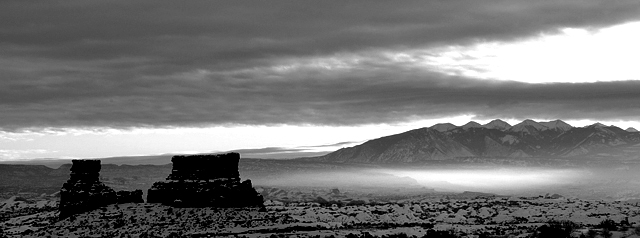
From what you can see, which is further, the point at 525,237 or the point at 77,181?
the point at 77,181

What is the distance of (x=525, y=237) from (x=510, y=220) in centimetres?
3700

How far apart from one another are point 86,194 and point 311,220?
26.5 meters

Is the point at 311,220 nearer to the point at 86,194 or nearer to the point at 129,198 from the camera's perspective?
the point at 129,198

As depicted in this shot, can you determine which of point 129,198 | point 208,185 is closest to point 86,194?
point 129,198

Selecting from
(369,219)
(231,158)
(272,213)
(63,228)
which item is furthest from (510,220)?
(63,228)

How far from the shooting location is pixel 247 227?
229 feet

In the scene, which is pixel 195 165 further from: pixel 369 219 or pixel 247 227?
pixel 369 219

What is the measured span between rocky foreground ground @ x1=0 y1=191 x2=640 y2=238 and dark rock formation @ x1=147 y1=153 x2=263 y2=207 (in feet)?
4.82

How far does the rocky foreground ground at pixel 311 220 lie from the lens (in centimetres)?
6725

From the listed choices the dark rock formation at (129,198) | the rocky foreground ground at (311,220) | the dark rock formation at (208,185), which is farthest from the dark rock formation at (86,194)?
the dark rock formation at (208,185)

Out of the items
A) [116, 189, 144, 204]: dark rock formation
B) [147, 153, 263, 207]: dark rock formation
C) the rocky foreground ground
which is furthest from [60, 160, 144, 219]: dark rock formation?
[147, 153, 263, 207]: dark rock formation

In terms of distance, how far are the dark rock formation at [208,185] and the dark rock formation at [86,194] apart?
279 inches

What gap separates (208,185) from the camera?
77.8 metres

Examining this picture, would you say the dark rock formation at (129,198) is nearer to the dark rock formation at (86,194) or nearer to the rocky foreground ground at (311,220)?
the dark rock formation at (86,194)
